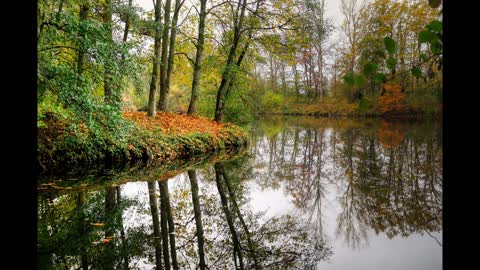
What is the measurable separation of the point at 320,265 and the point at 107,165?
733cm

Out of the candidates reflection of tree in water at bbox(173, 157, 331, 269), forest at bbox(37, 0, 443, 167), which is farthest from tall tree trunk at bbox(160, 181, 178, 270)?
forest at bbox(37, 0, 443, 167)

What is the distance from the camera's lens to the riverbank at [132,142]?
28.6ft

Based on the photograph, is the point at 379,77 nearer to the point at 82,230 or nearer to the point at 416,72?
the point at 416,72

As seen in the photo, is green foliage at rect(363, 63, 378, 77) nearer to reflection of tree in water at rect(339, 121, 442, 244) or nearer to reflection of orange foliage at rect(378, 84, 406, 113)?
reflection of tree in water at rect(339, 121, 442, 244)

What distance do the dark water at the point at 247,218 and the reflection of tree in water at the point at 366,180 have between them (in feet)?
0.11

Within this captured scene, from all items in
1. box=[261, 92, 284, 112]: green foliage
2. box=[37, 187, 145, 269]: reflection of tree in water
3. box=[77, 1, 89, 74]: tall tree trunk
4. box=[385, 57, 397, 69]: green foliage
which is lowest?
box=[37, 187, 145, 269]: reflection of tree in water

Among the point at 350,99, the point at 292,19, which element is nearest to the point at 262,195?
the point at 292,19

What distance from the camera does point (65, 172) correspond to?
8.36 metres

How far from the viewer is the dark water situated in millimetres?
3979
